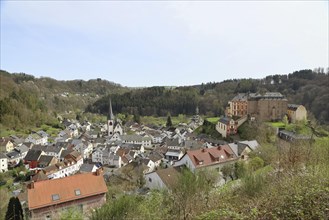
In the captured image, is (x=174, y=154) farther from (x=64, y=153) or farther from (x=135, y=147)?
(x=64, y=153)

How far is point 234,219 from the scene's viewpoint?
176 inches

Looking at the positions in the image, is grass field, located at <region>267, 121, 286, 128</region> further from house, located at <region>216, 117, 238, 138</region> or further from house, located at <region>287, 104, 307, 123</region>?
house, located at <region>216, 117, 238, 138</region>

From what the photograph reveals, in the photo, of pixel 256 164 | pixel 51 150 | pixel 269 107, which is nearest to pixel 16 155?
pixel 51 150

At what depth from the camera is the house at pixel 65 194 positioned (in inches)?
571

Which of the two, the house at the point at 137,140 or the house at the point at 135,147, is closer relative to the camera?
the house at the point at 135,147

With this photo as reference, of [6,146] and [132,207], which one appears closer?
[132,207]

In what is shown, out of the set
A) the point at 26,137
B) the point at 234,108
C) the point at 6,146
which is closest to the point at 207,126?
the point at 234,108

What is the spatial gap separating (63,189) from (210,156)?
40.2 ft

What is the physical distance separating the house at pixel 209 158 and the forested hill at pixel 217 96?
117ft

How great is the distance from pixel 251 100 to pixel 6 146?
122 feet

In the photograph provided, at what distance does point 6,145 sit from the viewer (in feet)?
135

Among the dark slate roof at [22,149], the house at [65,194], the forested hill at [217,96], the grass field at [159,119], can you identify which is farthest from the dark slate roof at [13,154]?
the forested hill at [217,96]

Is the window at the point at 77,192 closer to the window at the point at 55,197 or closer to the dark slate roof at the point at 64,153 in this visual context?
the window at the point at 55,197

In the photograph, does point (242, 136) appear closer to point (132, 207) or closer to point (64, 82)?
point (132, 207)
